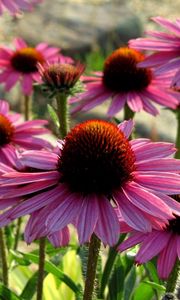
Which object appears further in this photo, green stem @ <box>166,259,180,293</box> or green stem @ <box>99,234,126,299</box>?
green stem @ <box>99,234,126,299</box>

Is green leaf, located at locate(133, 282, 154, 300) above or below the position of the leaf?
below

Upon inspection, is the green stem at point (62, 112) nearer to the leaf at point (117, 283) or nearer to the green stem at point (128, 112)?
the green stem at point (128, 112)

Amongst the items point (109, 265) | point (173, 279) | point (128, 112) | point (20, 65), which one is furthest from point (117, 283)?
point (20, 65)

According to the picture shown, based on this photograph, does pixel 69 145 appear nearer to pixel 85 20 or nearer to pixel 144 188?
pixel 144 188

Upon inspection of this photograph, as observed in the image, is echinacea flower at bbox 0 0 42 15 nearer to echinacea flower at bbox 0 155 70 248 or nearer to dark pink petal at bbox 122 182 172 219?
echinacea flower at bbox 0 155 70 248

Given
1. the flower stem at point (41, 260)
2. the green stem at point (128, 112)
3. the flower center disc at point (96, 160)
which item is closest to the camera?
the flower center disc at point (96, 160)

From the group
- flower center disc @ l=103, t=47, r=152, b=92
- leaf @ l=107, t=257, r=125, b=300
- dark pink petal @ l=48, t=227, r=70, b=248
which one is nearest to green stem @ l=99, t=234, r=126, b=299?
leaf @ l=107, t=257, r=125, b=300

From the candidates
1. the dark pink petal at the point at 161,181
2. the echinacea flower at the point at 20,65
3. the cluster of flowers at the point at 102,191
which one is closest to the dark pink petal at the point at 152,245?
Answer: the cluster of flowers at the point at 102,191
